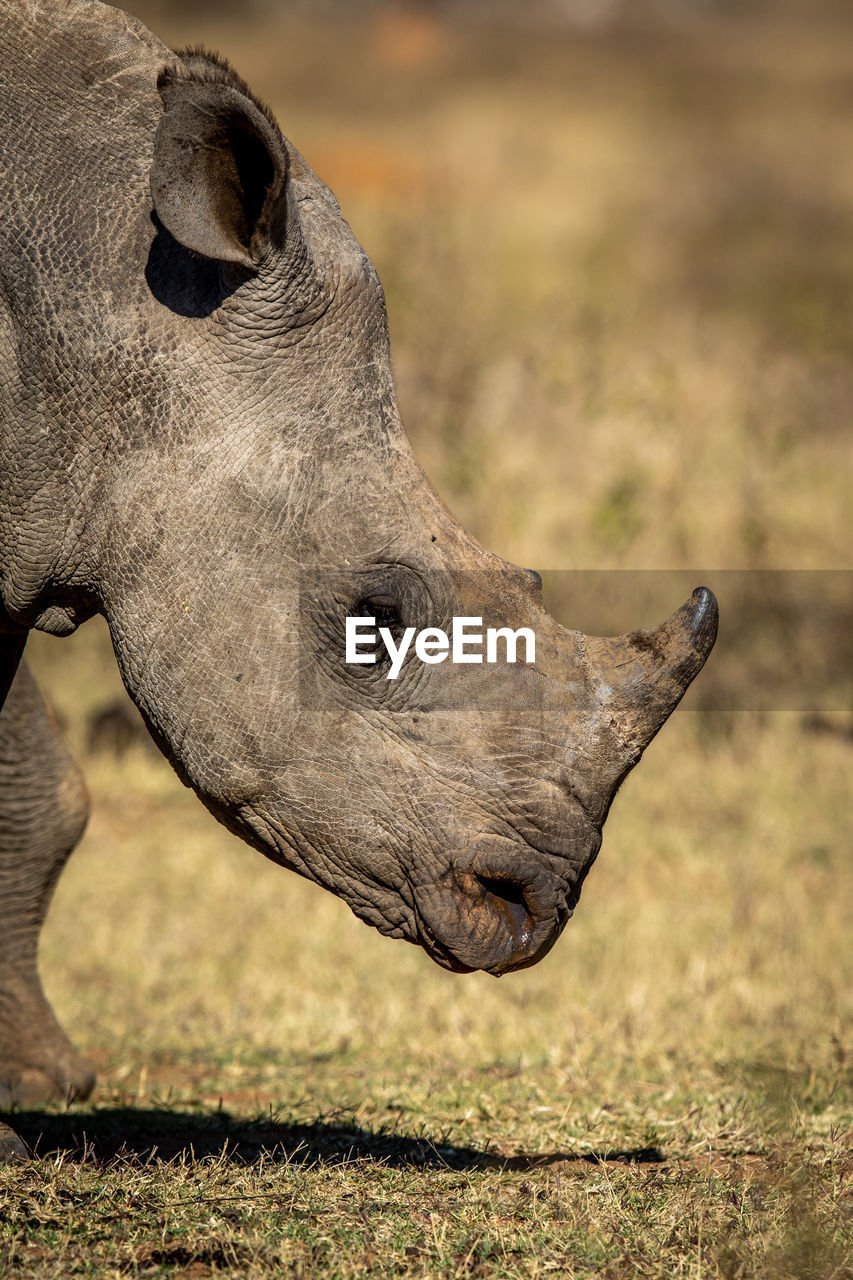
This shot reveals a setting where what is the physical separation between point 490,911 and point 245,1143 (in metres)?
1.25

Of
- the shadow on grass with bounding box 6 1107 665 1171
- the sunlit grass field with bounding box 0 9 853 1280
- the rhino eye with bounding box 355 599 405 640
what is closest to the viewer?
the sunlit grass field with bounding box 0 9 853 1280

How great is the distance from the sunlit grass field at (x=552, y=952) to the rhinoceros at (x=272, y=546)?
2.18 feet

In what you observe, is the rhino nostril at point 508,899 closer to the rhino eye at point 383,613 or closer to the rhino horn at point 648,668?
the rhino horn at point 648,668

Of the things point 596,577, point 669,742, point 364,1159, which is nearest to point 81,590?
point 364,1159

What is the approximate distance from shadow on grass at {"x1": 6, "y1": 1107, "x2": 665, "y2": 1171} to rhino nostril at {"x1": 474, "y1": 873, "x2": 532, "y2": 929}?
70cm

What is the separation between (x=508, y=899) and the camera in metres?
3.40

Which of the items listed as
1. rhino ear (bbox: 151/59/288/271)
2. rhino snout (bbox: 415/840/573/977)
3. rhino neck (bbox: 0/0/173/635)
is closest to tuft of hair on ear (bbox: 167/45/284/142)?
rhino ear (bbox: 151/59/288/271)

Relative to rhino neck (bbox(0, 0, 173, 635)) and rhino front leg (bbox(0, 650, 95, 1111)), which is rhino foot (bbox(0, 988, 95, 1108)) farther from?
rhino neck (bbox(0, 0, 173, 635))

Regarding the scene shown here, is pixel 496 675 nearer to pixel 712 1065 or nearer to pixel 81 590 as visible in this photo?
pixel 81 590

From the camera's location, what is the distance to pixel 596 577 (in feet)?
38.8

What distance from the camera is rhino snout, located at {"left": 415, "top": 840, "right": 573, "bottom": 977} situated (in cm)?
332

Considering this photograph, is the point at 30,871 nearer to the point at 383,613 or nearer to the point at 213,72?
the point at 383,613

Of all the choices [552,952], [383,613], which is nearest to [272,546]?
[383,613]

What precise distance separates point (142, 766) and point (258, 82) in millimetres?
24515
